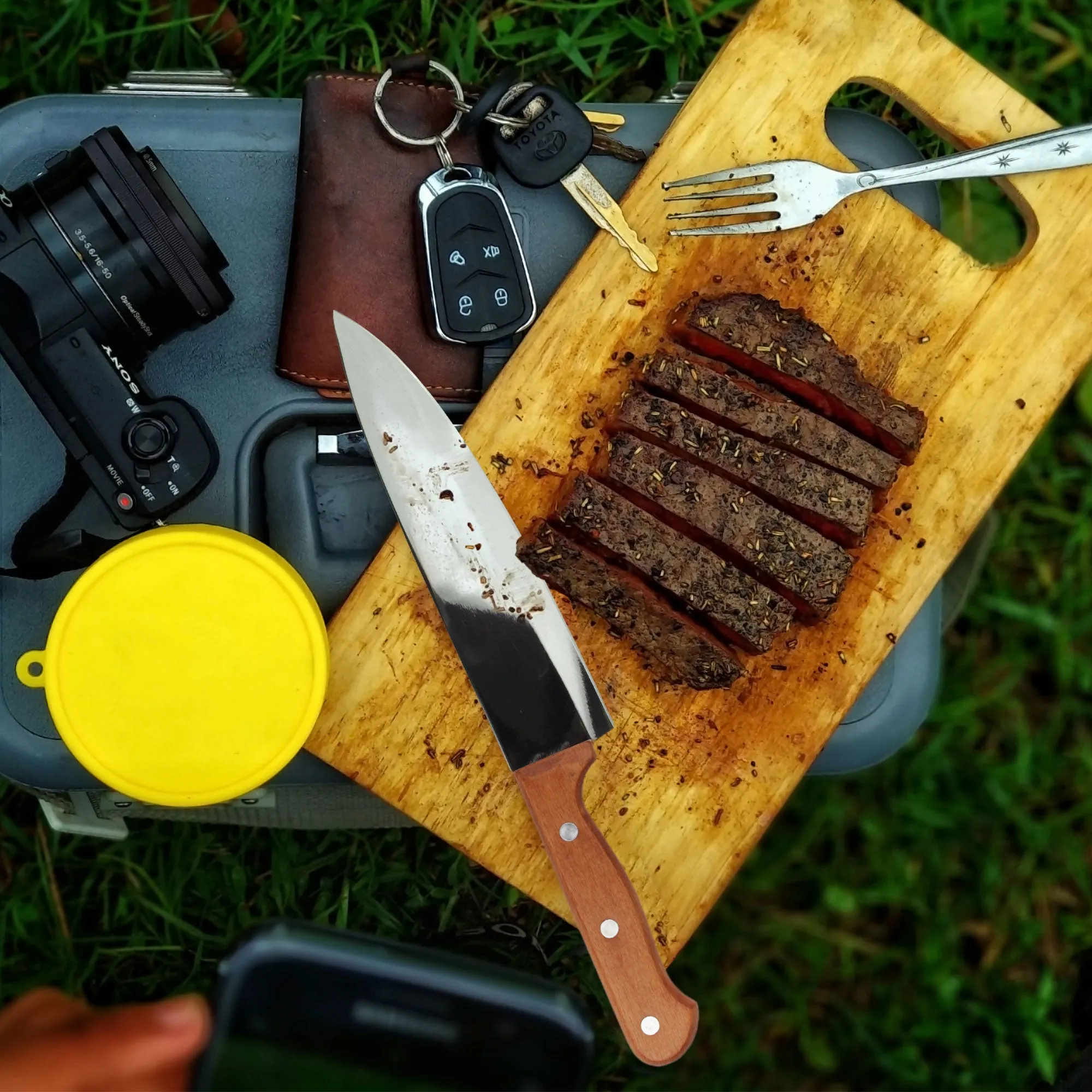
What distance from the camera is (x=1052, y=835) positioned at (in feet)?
9.86

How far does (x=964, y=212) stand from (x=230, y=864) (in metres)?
2.69

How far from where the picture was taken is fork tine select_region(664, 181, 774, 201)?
2.06 m

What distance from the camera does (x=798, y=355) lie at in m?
2.01

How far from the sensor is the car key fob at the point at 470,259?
2010 mm

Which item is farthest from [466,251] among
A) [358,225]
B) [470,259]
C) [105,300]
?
[105,300]

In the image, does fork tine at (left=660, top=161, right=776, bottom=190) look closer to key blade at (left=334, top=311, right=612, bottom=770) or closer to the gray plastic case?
the gray plastic case

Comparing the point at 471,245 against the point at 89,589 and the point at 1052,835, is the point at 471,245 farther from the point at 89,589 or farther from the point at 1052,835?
the point at 1052,835

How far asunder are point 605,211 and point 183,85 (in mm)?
1010

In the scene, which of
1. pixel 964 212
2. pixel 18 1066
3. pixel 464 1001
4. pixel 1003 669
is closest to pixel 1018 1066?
pixel 1003 669

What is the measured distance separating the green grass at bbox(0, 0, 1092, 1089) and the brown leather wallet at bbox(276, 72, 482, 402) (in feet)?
1.85

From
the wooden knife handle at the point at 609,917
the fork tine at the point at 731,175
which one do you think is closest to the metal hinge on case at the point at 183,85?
the fork tine at the point at 731,175

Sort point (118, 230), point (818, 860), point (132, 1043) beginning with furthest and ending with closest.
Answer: point (818, 860) → point (118, 230) → point (132, 1043)

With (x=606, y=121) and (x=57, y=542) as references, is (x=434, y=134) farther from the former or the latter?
(x=57, y=542)

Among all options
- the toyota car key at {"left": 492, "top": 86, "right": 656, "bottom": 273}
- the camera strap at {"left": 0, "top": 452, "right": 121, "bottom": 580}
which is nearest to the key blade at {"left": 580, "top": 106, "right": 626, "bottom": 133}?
the toyota car key at {"left": 492, "top": 86, "right": 656, "bottom": 273}
